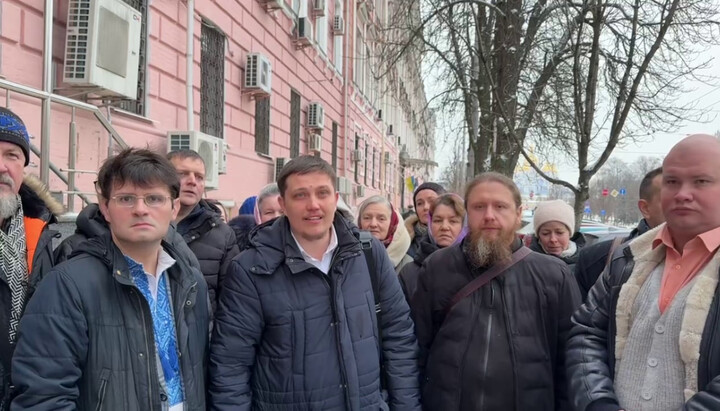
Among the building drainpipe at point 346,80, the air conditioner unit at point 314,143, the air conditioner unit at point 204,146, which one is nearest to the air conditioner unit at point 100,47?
the air conditioner unit at point 204,146

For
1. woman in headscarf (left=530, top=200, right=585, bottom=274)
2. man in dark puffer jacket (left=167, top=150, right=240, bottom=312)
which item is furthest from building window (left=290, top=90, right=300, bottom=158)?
man in dark puffer jacket (left=167, top=150, right=240, bottom=312)

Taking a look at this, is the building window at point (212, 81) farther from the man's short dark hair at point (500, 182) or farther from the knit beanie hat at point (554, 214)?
the man's short dark hair at point (500, 182)

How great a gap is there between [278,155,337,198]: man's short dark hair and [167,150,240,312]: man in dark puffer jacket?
0.65 metres

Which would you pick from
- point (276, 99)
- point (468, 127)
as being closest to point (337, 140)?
point (276, 99)

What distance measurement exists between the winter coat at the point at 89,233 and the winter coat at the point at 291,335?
25 cm

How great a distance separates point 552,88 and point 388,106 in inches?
701

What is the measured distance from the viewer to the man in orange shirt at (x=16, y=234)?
1.69m

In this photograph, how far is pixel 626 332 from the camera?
1.71m

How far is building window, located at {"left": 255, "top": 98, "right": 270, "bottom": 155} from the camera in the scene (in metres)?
8.42

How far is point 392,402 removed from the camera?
2.21 meters

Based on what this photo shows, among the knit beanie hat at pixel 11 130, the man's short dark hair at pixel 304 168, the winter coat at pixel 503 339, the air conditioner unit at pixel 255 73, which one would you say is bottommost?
the winter coat at pixel 503 339

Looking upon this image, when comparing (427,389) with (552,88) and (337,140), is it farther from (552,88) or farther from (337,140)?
(337,140)

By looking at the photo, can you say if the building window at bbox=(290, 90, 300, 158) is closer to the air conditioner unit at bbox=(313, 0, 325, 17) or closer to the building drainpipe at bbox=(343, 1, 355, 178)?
the air conditioner unit at bbox=(313, 0, 325, 17)

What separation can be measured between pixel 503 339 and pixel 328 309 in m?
0.80
